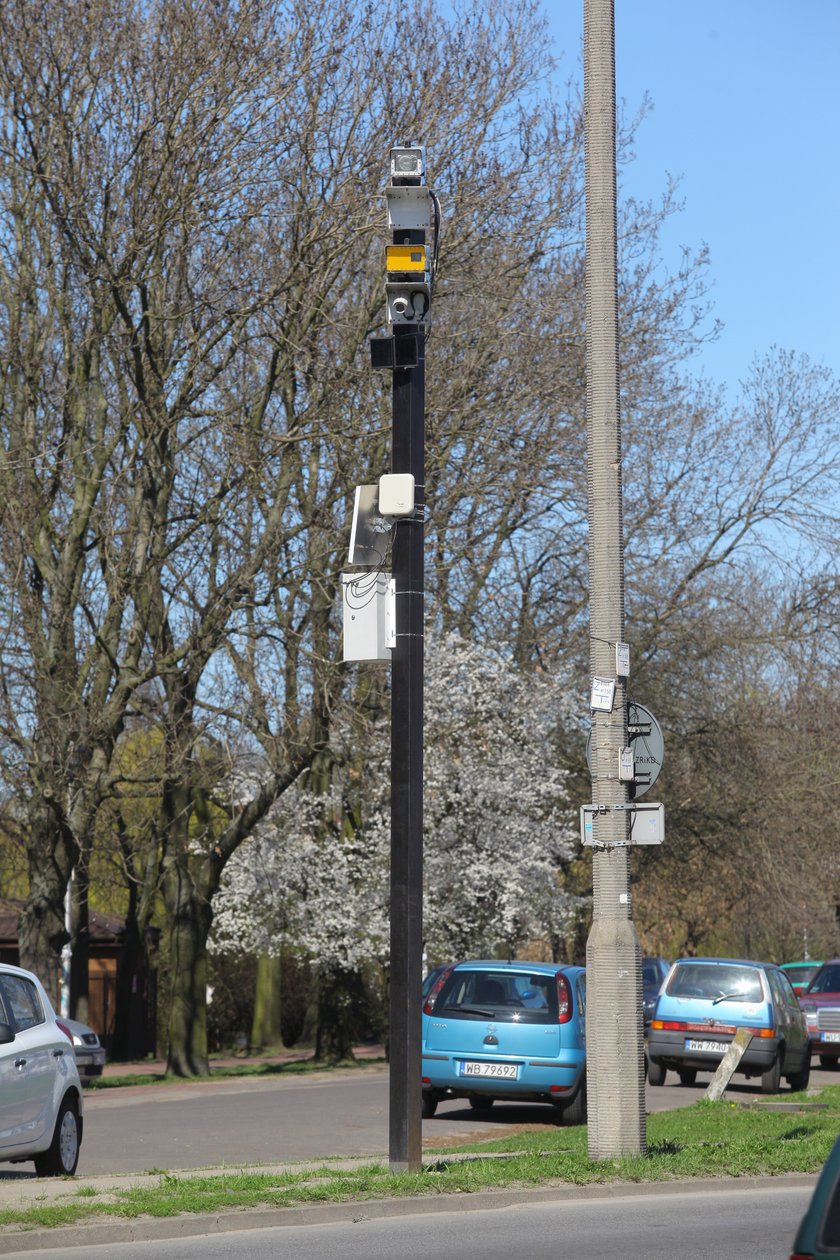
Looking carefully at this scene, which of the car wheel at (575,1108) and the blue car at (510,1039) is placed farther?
the car wheel at (575,1108)

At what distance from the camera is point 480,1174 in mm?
11102

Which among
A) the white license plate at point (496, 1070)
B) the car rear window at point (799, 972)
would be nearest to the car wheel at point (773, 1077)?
the white license plate at point (496, 1070)

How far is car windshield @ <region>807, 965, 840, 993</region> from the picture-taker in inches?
1179

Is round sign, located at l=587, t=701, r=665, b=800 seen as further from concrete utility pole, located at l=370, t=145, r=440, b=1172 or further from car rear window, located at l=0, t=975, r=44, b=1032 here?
car rear window, located at l=0, t=975, r=44, b=1032

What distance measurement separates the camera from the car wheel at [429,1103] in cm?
1781

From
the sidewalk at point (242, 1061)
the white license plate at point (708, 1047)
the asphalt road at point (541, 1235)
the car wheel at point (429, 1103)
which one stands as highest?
the white license plate at point (708, 1047)

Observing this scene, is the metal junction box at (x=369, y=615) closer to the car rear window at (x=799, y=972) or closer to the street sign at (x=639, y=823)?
the street sign at (x=639, y=823)

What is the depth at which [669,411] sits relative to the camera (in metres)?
33.8

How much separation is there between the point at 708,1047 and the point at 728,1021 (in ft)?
1.34

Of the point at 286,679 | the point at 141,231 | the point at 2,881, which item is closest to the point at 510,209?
the point at 141,231

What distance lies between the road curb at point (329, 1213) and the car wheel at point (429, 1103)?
6412 mm

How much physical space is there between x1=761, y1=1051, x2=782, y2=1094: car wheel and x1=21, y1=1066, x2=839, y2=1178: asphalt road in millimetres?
323

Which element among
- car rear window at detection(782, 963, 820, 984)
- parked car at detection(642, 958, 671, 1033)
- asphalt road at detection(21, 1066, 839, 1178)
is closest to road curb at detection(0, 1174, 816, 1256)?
asphalt road at detection(21, 1066, 839, 1178)

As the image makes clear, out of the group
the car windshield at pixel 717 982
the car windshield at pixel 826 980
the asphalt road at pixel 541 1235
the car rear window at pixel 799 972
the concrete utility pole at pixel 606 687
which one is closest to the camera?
the asphalt road at pixel 541 1235
